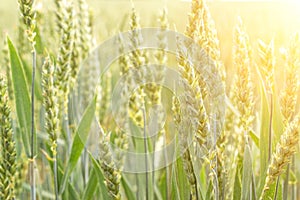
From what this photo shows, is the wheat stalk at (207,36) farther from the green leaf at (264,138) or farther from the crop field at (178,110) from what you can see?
the green leaf at (264,138)

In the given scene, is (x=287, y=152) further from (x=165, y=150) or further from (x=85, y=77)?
(x=85, y=77)

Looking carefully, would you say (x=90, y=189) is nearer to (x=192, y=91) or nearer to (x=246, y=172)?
(x=246, y=172)

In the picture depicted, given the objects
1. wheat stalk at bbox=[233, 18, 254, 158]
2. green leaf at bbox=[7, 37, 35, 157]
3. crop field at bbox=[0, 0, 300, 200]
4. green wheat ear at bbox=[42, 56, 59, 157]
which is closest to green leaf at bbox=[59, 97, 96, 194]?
crop field at bbox=[0, 0, 300, 200]

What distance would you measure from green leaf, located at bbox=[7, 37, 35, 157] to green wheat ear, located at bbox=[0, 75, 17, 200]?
17cm

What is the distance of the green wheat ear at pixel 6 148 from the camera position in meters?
1.07

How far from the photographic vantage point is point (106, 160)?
968mm

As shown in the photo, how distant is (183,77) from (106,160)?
22 cm

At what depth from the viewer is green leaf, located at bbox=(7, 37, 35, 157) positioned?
1303 millimetres

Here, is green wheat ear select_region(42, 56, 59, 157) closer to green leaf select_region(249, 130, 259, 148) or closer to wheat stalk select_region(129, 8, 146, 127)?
wheat stalk select_region(129, 8, 146, 127)

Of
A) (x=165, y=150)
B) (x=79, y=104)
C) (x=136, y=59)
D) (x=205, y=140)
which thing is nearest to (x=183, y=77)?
(x=205, y=140)

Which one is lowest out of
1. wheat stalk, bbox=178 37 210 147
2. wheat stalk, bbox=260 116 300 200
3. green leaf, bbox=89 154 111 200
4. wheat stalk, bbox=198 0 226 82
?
green leaf, bbox=89 154 111 200

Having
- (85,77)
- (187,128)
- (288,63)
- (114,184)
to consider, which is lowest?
(114,184)

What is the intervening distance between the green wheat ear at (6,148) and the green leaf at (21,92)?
17 centimetres

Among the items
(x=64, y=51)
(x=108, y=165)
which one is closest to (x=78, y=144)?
(x=64, y=51)
